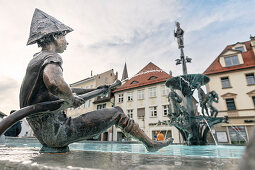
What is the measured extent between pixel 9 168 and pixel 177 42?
991cm

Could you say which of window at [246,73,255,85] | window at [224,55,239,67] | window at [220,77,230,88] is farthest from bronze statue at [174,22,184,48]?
window at [224,55,239,67]

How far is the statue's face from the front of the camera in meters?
2.10

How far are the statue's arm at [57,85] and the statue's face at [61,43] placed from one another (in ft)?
1.99

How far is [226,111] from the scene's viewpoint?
19094mm

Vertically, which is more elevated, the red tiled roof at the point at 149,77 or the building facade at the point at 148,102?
the red tiled roof at the point at 149,77

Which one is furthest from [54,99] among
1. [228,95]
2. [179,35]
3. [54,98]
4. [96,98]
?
[96,98]

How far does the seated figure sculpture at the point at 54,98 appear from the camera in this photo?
1.58m

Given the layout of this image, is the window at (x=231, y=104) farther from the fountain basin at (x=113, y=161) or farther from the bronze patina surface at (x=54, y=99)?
the bronze patina surface at (x=54, y=99)

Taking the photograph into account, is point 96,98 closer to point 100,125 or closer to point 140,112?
point 140,112

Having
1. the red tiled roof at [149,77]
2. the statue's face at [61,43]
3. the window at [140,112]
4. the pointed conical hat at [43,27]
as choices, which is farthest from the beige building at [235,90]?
the pointed conical hat at [43,27]

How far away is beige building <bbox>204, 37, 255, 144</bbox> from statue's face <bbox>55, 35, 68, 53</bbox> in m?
19.7

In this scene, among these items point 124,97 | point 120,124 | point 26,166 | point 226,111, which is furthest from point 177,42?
point 124,97

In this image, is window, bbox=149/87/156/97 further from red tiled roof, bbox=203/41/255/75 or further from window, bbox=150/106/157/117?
red tiled roof, bbox=203/41/255/75

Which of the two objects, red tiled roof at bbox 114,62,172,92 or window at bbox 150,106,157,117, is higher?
red tiled roof at bbox 114,62,172,92
